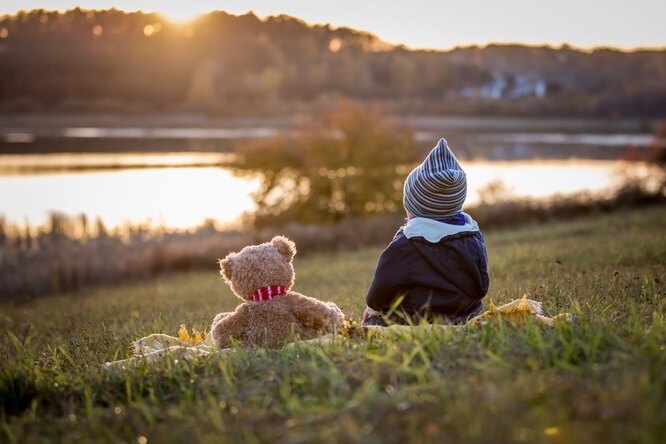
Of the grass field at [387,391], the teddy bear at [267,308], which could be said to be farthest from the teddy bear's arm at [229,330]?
the grass field at [387,391]

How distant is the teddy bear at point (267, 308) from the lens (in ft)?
16.2

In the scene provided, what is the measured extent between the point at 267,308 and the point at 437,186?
1.47 metres

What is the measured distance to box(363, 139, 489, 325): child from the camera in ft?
17.2

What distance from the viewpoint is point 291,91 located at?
286ft

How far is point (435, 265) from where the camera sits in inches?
206

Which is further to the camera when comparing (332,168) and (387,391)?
(332,168)

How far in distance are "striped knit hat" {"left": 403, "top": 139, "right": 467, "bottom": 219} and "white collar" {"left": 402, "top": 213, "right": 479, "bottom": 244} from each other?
0.13 m

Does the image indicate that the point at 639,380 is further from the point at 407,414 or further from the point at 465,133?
the point at 465,133

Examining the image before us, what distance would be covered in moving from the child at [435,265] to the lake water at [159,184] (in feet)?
59.6

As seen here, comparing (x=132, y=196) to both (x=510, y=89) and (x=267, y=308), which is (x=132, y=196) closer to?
(x=267, y=308)

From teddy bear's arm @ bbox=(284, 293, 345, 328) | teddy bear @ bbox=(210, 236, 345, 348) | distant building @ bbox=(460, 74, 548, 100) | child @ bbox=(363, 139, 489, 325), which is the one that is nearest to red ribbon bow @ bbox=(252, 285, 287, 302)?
teddy bear @ bbox=(210, 236, 345, 348)

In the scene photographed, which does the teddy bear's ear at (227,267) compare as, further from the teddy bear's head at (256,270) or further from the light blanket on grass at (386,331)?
the light blanket on grass at (386,331)

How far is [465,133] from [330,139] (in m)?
51.5

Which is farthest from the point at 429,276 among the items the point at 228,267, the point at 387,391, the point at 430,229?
the point at 387,391
